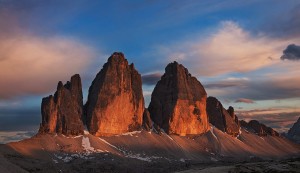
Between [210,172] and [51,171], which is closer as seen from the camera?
[210,172]

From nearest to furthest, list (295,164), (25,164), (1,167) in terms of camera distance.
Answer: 1. (295,164)
2. (1,167)
3. (25,164)

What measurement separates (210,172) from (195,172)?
233cm

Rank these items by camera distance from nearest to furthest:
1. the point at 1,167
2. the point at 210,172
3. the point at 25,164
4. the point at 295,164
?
the point at 210,172
the point at 295,164
the point at 1,167
the point at 25,164

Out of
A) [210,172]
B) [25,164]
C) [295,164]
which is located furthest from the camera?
[25,164]

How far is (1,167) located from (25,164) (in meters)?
82.6

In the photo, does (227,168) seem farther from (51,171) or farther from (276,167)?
(51,171)

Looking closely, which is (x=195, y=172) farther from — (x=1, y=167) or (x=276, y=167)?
(x=1, y=167)

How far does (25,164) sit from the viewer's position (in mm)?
193000

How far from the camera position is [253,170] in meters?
66.4

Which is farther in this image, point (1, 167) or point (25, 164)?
point (25, 164)

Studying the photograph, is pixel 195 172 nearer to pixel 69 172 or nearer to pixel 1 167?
pixel 1 167

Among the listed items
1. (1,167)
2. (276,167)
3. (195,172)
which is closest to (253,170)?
(276,167)

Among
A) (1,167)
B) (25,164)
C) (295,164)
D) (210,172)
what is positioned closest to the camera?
(210,172)

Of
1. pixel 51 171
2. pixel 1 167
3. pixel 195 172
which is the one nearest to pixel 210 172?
pixel 195 172
